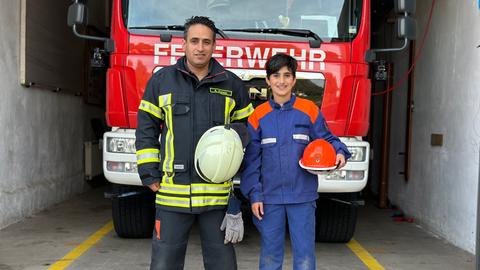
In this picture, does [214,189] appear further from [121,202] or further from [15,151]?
[15,151]

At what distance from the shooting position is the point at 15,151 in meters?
6.86

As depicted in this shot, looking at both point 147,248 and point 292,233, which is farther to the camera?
point 147,248

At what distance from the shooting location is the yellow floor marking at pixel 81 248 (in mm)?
5004

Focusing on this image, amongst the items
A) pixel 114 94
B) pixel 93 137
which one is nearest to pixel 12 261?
pixel 114 94

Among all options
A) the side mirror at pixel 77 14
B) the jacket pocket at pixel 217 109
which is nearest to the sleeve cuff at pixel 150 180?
the jacket pocket at pixel 217 109

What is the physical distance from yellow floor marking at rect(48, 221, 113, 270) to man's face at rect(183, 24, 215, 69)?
2.62 meters

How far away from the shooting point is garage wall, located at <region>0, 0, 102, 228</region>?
6531mm

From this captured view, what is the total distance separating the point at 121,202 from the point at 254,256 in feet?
4.82

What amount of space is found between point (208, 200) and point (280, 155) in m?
0.58

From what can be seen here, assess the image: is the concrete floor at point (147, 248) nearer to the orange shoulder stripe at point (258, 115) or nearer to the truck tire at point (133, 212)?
the truck tire at point (133, 212)

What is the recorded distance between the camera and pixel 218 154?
3166mm

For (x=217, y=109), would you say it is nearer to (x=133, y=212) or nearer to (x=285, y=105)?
(x=285, y=105)

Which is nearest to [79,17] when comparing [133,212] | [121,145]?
[121,145]

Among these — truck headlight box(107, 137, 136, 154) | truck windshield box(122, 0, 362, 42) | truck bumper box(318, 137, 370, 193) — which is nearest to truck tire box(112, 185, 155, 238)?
truck headlight box(107, 137, 136, 154)
